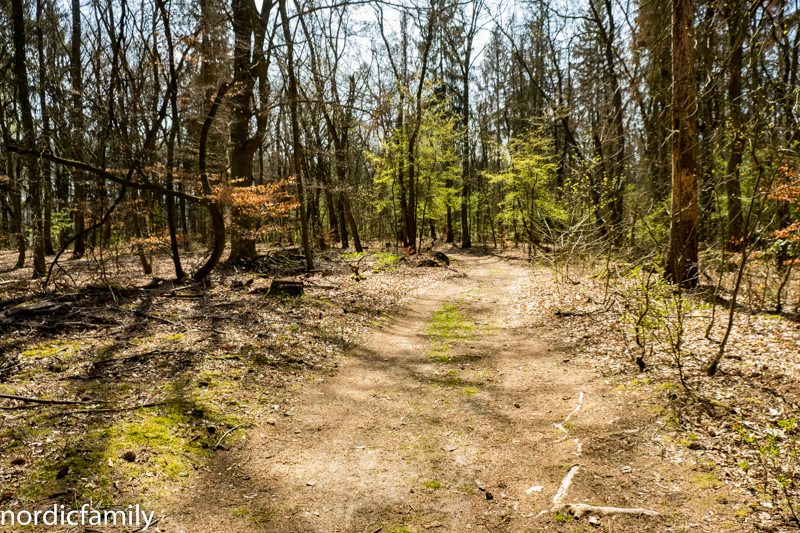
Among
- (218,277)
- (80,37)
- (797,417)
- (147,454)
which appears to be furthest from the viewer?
(80,37)

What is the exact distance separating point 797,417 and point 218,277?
40.4ft

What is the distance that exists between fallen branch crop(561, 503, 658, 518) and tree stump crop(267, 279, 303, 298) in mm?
7326

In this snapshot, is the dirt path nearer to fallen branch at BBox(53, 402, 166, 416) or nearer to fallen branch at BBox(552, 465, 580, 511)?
fallen branch at BBox(552, 465, 580, 511)

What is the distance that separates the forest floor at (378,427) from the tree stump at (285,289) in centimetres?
176

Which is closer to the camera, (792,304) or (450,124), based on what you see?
(792,304)

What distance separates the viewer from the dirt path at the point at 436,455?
9.43 feet

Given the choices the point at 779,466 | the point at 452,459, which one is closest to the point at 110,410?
the point at 452,459

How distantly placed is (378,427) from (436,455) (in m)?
0.81

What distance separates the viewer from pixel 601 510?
2.87 meters

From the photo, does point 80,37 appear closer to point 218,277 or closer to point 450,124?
point 218,277

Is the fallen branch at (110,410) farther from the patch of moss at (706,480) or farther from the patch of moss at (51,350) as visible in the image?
the patch of moss at (706,480)

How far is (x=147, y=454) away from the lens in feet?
10.6

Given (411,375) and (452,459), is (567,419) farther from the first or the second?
(411,375)

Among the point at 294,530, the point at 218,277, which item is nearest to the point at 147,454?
the point at 294,530
